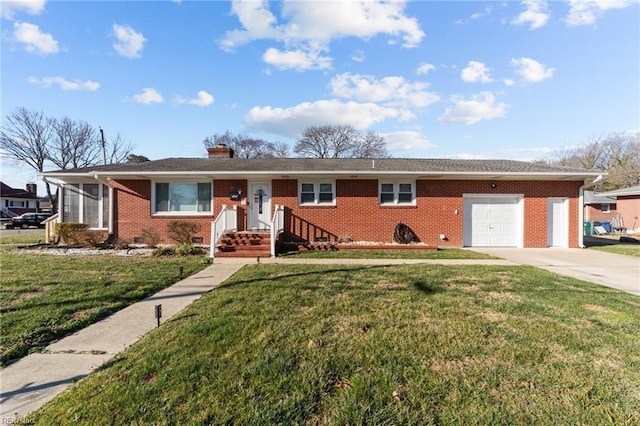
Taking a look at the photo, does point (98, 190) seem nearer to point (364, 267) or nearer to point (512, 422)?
point (364, 267)

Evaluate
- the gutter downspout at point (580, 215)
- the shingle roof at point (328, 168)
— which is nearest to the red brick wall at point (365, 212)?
the gutter downspout at point (580, 215)

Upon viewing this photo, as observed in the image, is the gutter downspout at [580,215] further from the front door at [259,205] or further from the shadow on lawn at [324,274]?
the front door at [259,205]

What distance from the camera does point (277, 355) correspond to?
10.5 feet

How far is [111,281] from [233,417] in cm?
568

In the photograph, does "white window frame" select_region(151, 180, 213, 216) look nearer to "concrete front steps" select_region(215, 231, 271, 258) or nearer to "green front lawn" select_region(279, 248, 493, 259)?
"concrete front steps" select_region(215, 231, 271, 258)

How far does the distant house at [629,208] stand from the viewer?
23.2 metres

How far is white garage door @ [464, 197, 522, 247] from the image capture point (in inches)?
492

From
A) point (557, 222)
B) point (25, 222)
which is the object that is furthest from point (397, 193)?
point (25, 222)

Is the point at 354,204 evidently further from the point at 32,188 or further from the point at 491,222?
the point at 32,188

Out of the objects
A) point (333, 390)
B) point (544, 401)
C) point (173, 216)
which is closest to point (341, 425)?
point (333, 390)

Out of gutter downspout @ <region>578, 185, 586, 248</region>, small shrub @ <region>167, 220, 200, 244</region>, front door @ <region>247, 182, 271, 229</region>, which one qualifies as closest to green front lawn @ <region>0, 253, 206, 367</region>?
small shrub @ <region>167, 220, 200, 244</region>

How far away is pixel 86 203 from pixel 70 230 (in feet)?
4.77

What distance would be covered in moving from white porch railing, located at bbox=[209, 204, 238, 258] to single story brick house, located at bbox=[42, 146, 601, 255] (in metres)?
0.21

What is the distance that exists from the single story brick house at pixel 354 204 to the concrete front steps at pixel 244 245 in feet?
4.23
